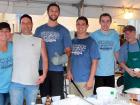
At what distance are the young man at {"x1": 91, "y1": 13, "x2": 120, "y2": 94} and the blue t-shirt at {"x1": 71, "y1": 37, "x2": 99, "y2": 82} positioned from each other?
21cm

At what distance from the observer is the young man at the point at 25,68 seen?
113 inches

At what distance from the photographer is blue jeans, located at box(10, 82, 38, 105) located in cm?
284

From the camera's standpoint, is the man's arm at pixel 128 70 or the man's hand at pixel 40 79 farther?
the man's arm at pixel 128 70

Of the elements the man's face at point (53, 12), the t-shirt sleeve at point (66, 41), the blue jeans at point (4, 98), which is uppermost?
the man's face at point (53, 12)

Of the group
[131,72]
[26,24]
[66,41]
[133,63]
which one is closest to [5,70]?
[26,24]

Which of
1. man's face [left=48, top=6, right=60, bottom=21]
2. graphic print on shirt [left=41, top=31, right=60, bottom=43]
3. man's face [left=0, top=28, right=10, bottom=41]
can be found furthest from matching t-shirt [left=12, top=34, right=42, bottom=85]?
man's face [left=48, top=6, right=60, bottom=21]

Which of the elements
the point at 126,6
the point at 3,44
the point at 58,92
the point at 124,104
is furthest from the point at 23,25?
the point at 126,6

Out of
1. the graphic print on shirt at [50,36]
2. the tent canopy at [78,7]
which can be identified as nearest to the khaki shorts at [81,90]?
the graphic print on shirt at [50,36]

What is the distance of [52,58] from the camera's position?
10.8ft

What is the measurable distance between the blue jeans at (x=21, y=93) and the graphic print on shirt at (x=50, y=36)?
1.90ft

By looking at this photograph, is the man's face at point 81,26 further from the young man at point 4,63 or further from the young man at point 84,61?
the young man at point 4,63

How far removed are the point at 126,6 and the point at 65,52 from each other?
278cm

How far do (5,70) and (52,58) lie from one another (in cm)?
62

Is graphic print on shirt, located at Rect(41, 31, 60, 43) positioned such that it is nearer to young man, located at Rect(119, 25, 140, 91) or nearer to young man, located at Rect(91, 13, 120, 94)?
young man, located at Rect(91, 13, 120, 94)
